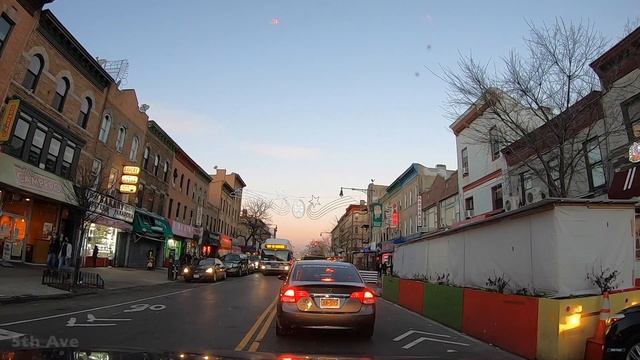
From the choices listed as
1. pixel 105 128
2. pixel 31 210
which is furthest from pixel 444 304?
pixel 105 128

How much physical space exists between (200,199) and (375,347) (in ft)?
148

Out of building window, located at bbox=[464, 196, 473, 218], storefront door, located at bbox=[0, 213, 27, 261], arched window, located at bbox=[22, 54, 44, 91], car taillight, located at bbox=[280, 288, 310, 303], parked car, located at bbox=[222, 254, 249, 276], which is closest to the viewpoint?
car taillight, located at bbox=[280, 288, 310, 303]

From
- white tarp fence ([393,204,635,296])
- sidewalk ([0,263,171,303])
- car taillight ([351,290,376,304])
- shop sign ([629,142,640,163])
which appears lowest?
sidewalk ([0,263,171,303])

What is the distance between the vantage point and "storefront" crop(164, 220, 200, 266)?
4263 cm

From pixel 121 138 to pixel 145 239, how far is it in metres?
9.36

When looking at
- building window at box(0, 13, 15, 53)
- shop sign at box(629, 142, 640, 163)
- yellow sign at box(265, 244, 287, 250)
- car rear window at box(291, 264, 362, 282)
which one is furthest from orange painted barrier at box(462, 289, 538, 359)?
yellow sign at box(265, 244, 287, 250)

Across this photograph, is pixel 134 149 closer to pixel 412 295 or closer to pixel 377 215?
pixel 412 295

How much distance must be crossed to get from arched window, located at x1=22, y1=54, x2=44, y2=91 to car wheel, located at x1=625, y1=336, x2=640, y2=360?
23.2 meters

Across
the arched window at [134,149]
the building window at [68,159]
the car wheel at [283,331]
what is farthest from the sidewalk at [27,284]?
the arched window at [134,149]

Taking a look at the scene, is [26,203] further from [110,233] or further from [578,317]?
[578,317]

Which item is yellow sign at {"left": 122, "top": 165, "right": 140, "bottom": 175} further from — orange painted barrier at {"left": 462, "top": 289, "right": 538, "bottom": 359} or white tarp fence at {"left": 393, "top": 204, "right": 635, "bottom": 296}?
white tarp fence at {"left": 393, "top": 204, "right": 635, "bottom": 296}

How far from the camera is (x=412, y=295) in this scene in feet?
52.8

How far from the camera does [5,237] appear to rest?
2192 centimetres

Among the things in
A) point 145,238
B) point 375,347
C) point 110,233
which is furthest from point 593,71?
point 145,238
